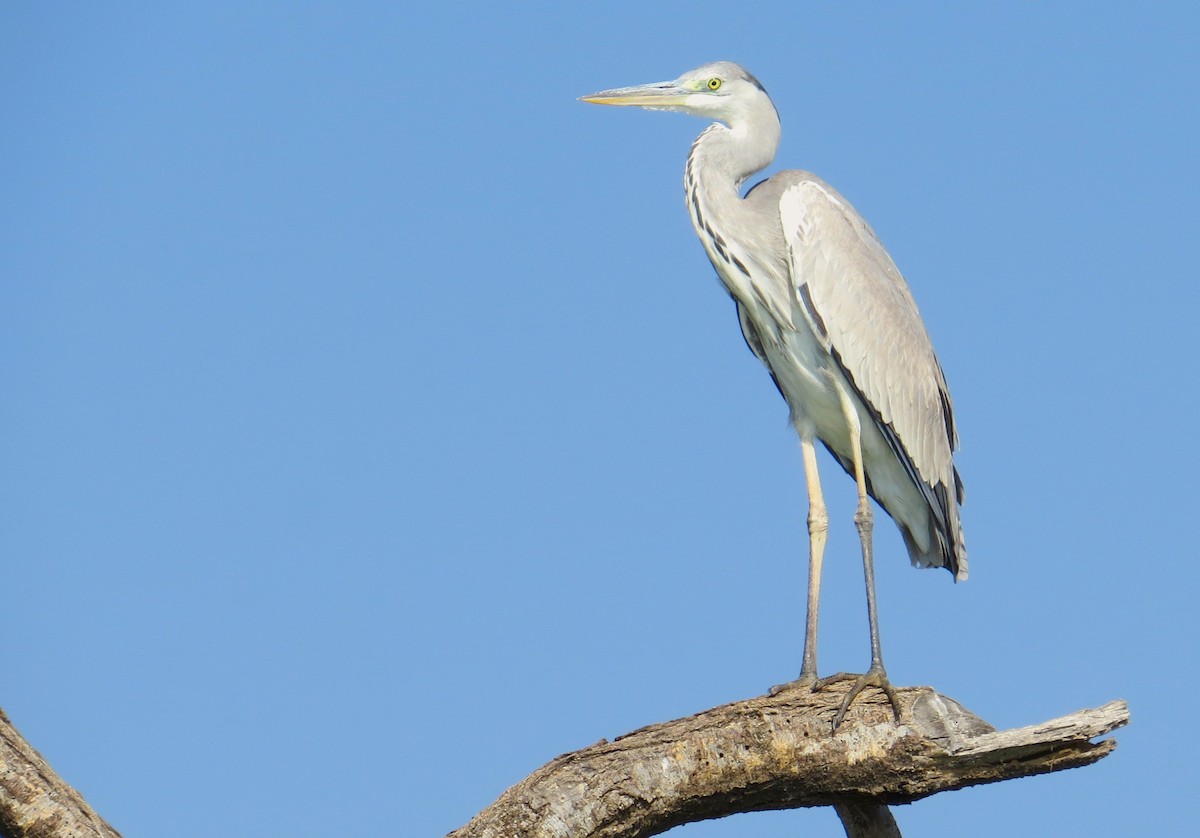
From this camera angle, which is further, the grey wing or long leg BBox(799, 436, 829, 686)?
the grey wing

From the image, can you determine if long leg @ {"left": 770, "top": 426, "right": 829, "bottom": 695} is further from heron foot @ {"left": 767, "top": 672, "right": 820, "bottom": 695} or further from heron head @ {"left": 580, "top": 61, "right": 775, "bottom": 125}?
heron head @ {"left": 580, "top": 61, "right": 775, "bottom": 125}

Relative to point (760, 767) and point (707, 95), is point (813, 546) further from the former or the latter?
point (707, 95)

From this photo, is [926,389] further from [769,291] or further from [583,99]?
[583,99]

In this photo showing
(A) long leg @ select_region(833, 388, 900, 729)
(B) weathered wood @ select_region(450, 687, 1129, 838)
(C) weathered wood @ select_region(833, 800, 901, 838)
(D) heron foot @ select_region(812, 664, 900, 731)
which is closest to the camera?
(B) weathered wood @ select_region(450, 687, 1129, 838)

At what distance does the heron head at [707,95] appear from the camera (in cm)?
768

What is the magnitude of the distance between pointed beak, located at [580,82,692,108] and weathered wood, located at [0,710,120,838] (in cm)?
502

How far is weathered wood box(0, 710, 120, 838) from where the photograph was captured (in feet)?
13.5

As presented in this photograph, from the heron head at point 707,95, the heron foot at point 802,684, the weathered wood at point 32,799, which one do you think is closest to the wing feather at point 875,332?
the heron head at point 707,95

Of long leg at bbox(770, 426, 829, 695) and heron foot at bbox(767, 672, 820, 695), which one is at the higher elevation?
long leg at bbox(770, 426, 829, 695)

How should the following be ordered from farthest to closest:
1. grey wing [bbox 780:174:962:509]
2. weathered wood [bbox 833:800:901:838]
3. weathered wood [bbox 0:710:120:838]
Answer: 1. grey wing [bbox 780:174:962:509]
2. weathered wood [bbox 833:800:901:838]
3. weathered wood [bbox 0:710:120:838]

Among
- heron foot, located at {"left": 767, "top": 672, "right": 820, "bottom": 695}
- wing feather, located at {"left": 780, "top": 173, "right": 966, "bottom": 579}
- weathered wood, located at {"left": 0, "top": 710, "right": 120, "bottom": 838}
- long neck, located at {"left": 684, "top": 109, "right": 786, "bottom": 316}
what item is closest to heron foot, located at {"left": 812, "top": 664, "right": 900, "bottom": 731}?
heron foot, located at {"left": 767, "top": 672, "right": 820, "bottom": 695}

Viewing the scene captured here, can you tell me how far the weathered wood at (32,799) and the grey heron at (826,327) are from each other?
3.63 metres

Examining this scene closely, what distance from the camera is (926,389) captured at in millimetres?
7512

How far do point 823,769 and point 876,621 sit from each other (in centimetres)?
128
